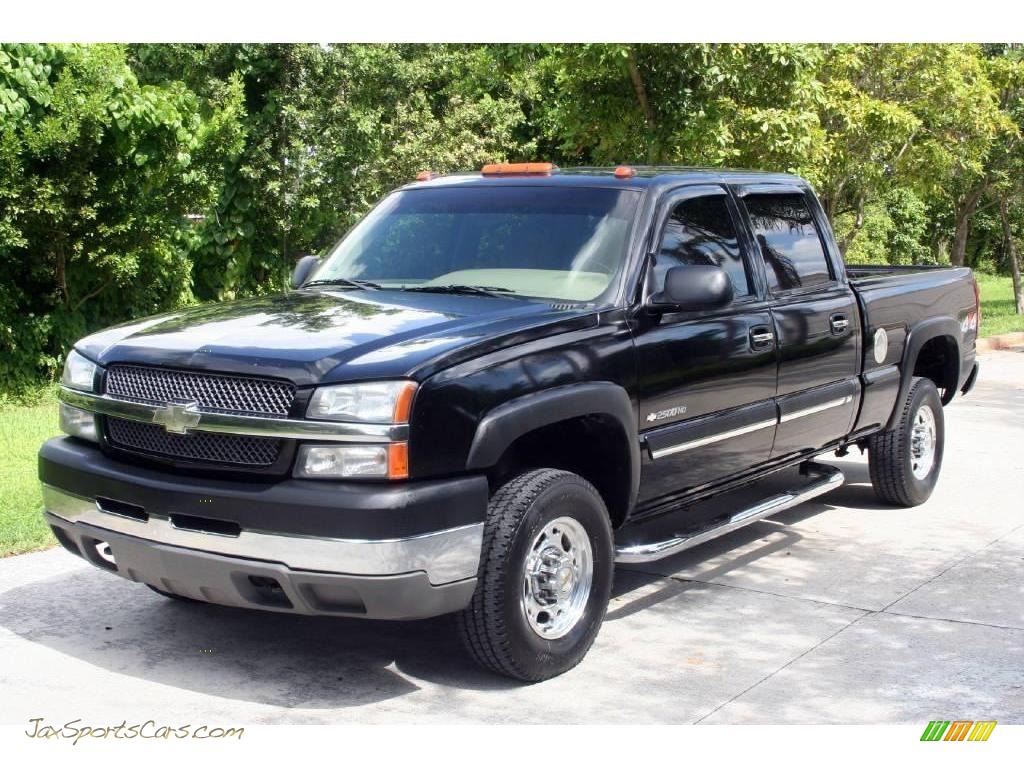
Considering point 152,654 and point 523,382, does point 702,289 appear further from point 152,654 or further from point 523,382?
point 152,654

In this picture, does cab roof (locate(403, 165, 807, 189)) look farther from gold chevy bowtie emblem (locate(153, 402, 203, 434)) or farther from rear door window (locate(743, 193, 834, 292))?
gold chevy bowtie emblem (locate(153, 402, 203, 434))

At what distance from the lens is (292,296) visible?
587cm

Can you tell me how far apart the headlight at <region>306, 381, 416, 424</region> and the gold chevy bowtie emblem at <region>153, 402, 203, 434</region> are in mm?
483

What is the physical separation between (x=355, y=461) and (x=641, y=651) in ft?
5.47

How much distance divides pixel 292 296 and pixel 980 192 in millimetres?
19958

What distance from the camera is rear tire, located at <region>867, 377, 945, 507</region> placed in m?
7.87

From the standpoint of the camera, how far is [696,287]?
211 inches

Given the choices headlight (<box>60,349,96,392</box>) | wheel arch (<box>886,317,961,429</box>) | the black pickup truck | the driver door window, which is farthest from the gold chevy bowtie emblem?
wheel arch (<box>886,317,961,429</box>)

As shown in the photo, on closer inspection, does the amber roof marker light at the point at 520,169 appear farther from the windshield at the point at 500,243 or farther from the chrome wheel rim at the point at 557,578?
the chrome wheel rim at the point at 557,578

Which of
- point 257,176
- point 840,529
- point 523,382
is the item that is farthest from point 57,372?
point 523,382

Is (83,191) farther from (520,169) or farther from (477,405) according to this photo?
(477,405)

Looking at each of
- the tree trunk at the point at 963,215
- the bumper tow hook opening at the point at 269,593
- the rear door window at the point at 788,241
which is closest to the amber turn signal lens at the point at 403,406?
the bumper tow hook opening at the point at 269,593

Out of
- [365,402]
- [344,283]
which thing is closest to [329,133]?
[344,283]

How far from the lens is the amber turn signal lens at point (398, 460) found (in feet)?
14.3
